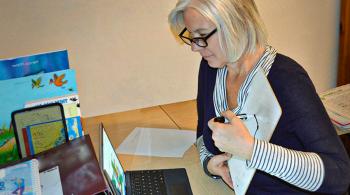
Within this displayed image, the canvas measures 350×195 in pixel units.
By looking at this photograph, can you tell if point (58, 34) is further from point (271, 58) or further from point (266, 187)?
point (266, 187)

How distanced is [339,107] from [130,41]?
96 cm

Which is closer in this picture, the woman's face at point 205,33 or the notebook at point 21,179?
the notebook at point 21,179

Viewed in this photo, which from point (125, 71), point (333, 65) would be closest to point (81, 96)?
point (125, 71)

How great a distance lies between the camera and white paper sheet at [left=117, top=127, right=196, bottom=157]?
4.89ft

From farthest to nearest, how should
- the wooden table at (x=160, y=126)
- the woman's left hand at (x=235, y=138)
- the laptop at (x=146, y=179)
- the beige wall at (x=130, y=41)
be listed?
the beige wall at (x=130, y=41)
the wooden table at (x=160, y=126)
the laptop at (x=146, y=179)
the woman's left hand at (x=235, y=138)

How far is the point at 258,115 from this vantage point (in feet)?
3.25

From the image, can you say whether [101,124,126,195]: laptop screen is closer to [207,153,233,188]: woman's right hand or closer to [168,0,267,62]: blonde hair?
[207,153,233,188]: woman's right hand

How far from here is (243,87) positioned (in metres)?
1.16

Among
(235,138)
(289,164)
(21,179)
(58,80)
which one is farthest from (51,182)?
(289,164)

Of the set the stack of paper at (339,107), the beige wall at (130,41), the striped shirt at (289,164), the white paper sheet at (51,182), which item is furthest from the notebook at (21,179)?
the stack of paper at (339,107)

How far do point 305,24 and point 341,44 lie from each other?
23 centimetres

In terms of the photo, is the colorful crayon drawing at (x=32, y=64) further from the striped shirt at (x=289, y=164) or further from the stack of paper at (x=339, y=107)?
the stack of paper at (x=339, y=107)

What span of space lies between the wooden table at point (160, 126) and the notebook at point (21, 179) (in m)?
0.42

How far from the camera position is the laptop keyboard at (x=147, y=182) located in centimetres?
123
